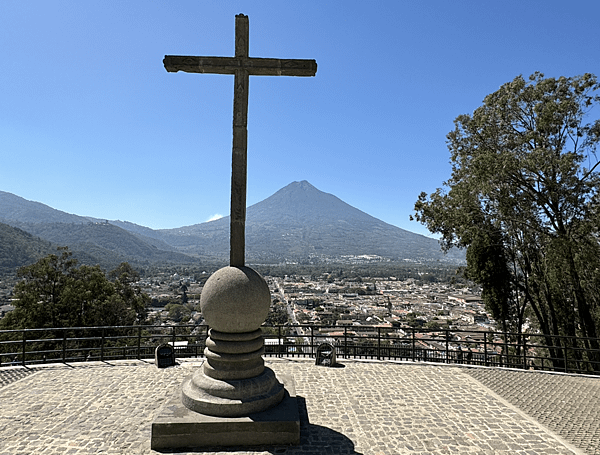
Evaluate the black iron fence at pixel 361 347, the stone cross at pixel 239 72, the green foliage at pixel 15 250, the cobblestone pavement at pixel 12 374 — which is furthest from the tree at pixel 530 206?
the green foliage at pixel 15 250

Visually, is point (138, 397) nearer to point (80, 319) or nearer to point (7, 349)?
point (7, 349)

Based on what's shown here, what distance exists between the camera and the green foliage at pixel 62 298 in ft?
50.3

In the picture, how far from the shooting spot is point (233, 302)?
4.75m

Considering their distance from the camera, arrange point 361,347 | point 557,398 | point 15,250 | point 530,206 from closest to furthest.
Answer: point 557,398 < point 361,347 < point 530,206 < point 15,250

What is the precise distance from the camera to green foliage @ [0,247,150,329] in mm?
15336

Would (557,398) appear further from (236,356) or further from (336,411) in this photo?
(236,356)

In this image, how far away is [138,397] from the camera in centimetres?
575

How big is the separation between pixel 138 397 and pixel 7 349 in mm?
11873

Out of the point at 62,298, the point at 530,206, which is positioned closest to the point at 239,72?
the point at 530,206

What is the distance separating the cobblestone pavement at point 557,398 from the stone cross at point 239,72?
5410mm

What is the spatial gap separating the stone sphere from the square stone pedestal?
116cm

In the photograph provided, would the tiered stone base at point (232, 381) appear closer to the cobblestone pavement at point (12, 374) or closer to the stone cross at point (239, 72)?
the stone cross at point (239, 72)

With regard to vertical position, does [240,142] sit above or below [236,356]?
above

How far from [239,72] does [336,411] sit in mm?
5675
